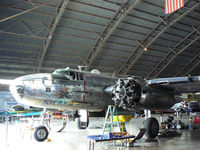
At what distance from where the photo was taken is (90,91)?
9.60m

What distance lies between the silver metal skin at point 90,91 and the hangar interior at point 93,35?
749 cm

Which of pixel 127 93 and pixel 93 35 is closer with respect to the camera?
pixel 127 93

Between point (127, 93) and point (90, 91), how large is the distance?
7.16ft

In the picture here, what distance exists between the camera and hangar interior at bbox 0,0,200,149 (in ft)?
62.7

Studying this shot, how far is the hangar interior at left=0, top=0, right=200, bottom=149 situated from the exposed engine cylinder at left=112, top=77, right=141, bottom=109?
8.69 meters

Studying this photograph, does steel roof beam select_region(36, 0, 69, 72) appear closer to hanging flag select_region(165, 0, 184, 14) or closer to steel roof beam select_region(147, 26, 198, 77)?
hanging flag select_region(165, 0, 184, 14)

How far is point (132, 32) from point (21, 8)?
522 inches

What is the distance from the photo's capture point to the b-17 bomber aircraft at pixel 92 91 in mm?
8227

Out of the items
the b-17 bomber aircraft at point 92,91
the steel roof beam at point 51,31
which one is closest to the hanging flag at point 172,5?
the b-17 bomber aircraft at point 92,91

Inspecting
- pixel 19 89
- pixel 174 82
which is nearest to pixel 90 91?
pixel 19 89

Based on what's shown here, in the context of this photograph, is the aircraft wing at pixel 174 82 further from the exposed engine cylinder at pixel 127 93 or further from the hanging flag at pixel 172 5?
the hanging flag at pixel 172 5

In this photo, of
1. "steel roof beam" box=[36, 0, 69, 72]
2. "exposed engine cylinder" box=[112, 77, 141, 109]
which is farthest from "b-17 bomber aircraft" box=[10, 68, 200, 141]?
"steel roof beam" box=[36, 0, 69, 72]

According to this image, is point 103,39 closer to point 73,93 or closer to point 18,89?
point 73,93

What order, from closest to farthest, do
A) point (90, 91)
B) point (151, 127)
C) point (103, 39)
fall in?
point (151, 127), point (90, 91), point (103, 39)
